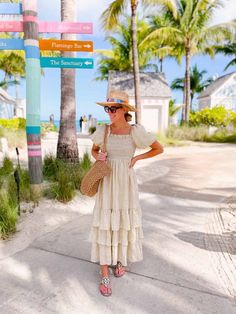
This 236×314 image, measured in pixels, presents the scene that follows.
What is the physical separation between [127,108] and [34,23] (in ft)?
10.4

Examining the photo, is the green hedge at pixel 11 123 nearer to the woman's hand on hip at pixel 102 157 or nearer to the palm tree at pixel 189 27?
the palm tree at pixel 189 27

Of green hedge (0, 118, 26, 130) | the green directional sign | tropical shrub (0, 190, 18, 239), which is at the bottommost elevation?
tropical shrub (0, 190, 18, 239)

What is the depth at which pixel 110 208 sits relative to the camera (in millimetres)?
2627

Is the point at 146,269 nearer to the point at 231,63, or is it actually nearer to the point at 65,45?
the point at 65,45

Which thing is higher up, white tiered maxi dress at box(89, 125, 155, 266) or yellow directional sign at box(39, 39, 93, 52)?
yellow directional sign at box(39, 39, 93, 52)

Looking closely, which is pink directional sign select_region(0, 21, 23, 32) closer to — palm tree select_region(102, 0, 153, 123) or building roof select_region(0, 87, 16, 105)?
palm tree select_region(102, 0, 153, 123)

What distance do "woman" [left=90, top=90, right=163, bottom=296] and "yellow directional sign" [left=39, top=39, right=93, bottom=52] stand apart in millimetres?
2848

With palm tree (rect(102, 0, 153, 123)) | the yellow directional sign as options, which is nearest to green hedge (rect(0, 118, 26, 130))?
palm tree (rect(102, 0, 153, 123))

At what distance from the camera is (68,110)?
7.00m

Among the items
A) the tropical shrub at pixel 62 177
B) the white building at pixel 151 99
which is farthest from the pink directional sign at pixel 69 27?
the white building at pixel 151 99

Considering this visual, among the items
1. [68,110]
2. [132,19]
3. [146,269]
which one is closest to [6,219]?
[146,269]

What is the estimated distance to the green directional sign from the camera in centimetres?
502

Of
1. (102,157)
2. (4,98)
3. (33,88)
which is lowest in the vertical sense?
(102,157)

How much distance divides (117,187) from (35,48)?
3.33 m
